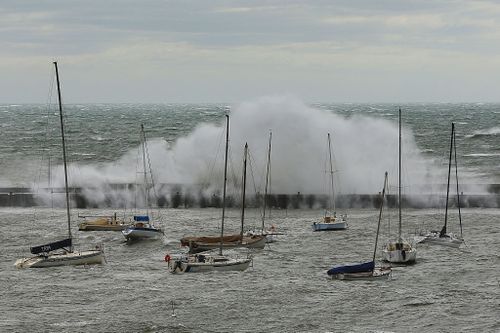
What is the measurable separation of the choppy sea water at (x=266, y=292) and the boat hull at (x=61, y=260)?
1.52ft

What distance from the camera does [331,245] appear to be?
54.8 metres

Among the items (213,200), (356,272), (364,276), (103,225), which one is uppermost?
(213,200)

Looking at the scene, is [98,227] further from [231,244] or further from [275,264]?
[275,264]

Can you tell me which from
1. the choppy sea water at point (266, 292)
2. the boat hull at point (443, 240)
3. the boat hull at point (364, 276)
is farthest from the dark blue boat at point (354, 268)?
the boat hull at point (443, 240)

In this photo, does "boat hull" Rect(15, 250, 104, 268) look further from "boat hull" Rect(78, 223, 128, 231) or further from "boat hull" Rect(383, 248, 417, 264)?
"boat hull" Rect(383, 248, 417, 264)

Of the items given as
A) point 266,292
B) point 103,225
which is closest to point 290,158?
point 103,225

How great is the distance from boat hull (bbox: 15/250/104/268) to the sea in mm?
406

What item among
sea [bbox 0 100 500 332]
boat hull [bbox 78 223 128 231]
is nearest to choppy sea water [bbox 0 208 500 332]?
sea [bbox 0 100 500 332]

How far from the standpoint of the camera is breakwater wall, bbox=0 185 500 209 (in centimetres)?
7181

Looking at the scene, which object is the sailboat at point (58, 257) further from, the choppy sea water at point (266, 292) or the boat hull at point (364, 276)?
the boat hull at point (364, 276)

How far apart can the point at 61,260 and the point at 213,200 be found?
95.2 feet

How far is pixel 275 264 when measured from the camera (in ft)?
160

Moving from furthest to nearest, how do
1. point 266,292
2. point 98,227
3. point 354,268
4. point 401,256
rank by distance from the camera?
point 98,227
point 401,256
point 354,268
point 266,292

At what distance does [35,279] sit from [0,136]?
13493cm
